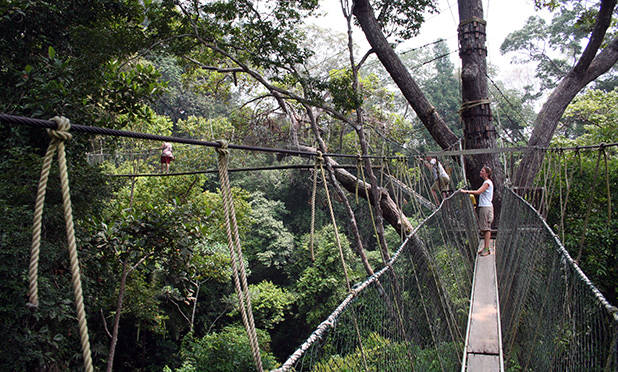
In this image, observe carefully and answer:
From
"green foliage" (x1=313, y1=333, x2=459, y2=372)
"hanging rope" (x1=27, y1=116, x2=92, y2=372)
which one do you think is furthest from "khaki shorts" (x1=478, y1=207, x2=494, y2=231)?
"hanging rope" (x1=27, y1=116, x2=92, y2=372)

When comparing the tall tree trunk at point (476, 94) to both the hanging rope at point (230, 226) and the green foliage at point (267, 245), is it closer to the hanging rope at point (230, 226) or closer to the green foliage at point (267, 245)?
the hanging rope at point (230, 226)

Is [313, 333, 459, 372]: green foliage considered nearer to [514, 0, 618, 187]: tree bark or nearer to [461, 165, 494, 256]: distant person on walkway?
[461, 165, 494, 256]: distant person on walkway

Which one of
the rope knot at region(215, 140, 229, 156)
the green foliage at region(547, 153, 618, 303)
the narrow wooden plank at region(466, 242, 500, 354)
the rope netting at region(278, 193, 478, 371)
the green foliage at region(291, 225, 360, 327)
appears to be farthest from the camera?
the green foliage at region(291, 225, 360, 327)

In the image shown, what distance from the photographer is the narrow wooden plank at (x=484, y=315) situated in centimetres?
220

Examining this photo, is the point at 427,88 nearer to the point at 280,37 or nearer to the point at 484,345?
the point at 280,37

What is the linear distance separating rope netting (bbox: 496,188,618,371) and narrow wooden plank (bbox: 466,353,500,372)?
17cm

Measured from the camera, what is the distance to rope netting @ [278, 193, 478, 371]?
1286 millimetres

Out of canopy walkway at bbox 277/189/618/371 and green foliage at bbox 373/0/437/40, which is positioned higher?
green foliage at bbox 373/0/437/40

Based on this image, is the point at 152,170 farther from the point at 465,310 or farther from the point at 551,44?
the point at 551,44

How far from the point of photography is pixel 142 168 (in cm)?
784

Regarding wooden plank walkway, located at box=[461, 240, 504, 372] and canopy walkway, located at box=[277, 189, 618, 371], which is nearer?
canopy walkway, located at box=[277, 189, 618, 371]

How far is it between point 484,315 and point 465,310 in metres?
0.38

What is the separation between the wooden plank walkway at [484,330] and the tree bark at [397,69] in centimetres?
214

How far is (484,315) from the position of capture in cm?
249
